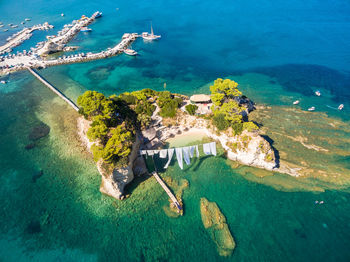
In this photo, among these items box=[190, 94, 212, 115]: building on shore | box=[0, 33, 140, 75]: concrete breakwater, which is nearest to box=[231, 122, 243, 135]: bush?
box=[190, 94, 212, 115]: building on shore

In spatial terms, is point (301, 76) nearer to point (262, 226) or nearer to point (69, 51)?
point (262, 226)

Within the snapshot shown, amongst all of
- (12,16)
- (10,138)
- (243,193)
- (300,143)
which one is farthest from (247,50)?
(12,16)

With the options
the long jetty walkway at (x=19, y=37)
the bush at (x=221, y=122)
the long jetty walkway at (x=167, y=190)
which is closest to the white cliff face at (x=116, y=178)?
the long jetty walkway at (x=167, y=190)

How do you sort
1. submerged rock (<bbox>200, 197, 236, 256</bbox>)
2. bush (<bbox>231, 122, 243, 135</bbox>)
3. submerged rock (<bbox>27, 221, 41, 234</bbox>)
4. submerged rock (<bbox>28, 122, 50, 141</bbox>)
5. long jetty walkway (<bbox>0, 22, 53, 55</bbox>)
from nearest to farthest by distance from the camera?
submerged rock (<bbox>200, 197, 236, 256</bbox>) → submerged rock (<bbox>27, 221, 41, 234</bbox>) → bush (<bbox>231, 122, 243, 135</bbox>) → submerged rock (<bbox>28, 122, 50, 141</bbox>) → long jetty walkway (<bbox>0, 22, 53, 55</bbox>)

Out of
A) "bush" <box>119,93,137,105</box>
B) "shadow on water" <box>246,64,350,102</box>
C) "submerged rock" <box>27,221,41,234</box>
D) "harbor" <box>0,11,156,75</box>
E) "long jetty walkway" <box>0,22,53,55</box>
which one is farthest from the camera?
"long jetty walkway" <box>0,22,53,55</box>

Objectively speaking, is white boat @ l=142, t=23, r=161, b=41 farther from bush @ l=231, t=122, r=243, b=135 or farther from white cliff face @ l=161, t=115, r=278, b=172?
bush @ l=231, t=122, r=243, b=135

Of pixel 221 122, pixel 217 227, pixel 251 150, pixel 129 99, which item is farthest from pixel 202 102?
pixel 217 227
